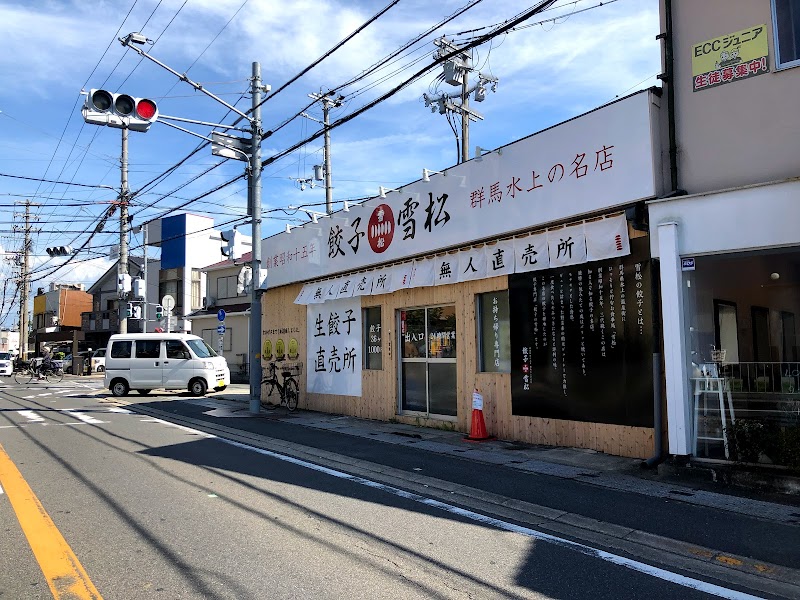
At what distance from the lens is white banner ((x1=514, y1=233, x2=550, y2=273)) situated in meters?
9.84

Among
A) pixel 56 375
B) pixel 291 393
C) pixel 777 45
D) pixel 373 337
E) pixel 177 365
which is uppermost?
pixel 777 45

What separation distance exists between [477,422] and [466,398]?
2.76 ft

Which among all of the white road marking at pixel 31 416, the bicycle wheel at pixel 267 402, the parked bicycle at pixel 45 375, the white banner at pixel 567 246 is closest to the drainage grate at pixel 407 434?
the white banner at pixel 567 246

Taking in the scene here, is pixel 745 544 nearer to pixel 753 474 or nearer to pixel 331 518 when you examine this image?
pixel 753 474

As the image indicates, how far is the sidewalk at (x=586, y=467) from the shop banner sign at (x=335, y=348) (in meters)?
1.66

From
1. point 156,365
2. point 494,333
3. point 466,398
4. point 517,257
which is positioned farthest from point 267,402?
point 517,257

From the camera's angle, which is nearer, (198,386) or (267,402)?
(267,402)

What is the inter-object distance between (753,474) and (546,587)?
13.2ft

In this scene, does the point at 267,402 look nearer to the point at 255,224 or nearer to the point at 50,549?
the point at 255,224

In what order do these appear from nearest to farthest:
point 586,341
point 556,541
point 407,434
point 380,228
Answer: point 556,541 → point 586,341 → point 407,434 → point 380,228

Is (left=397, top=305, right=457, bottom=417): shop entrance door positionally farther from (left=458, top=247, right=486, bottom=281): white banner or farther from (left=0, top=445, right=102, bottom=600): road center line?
(left=0, top=445, right=102, bottom=600): road center line

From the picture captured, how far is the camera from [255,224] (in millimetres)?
15312

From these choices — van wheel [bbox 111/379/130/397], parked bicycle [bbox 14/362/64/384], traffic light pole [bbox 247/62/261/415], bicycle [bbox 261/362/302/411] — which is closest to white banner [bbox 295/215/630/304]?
traffic light pole [bbox 247/62/261/415]

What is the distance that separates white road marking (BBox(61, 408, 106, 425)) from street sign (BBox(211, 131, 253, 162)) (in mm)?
6988
